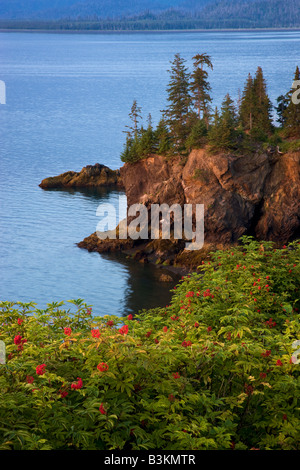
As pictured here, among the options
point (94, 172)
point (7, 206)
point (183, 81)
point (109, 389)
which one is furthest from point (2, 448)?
point (94, 172)

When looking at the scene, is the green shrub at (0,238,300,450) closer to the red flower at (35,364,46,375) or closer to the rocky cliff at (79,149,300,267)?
the red flower at (35,364,46,375)

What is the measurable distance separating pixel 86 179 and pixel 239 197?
41.0 meters

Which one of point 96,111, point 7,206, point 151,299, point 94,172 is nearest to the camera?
point 151,299

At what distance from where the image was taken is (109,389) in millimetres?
Result: 13906

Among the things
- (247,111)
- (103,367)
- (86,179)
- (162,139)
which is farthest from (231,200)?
(103,367)

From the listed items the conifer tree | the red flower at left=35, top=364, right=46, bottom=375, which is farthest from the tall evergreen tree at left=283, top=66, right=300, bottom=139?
the red flower at left=35, top=364, right=46, bottom=375

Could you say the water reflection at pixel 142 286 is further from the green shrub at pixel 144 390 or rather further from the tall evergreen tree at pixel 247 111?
the green shrub at pixel 144 390

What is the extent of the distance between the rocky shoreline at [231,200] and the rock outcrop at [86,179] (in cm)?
3242

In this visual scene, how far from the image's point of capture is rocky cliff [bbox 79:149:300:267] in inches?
2810

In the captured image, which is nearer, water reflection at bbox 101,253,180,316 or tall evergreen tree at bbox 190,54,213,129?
water reflection at bbox 101,253,180,316

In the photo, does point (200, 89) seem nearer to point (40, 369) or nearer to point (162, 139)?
point (162, 139)

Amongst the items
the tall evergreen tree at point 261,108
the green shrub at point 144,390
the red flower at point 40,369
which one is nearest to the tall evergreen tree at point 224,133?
the tall evergreen tree at point 261,108

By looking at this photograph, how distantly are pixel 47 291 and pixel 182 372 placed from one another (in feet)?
159
